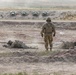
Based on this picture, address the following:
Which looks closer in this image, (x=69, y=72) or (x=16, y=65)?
(x=69, y=72)

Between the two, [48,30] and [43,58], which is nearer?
[43,58]

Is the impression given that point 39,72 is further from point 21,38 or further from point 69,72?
point 21,38

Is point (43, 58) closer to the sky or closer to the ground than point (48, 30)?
closer to the ground

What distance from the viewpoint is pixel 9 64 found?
55.9 ft

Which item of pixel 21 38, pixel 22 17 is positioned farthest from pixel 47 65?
pixel 22 17

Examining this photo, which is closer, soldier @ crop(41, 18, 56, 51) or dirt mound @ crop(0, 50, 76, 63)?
dirt mound @ crop(0, 50, 76, 63)

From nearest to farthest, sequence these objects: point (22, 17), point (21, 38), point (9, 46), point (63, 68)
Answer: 1. point (63, 68)
2. point (9, 46)
3. point (21, 38)
4. point (22, 17)

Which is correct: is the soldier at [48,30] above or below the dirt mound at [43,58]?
above

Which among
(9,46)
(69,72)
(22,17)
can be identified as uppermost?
(69,72)

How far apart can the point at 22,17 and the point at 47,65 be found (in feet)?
141

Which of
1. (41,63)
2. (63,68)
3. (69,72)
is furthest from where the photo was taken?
(41,63)

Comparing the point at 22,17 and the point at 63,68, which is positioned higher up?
the point at 63,68

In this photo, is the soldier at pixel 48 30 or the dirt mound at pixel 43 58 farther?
the soldier at pixel 48 30

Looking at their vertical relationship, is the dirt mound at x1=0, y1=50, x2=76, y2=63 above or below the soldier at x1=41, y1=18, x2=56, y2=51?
below
